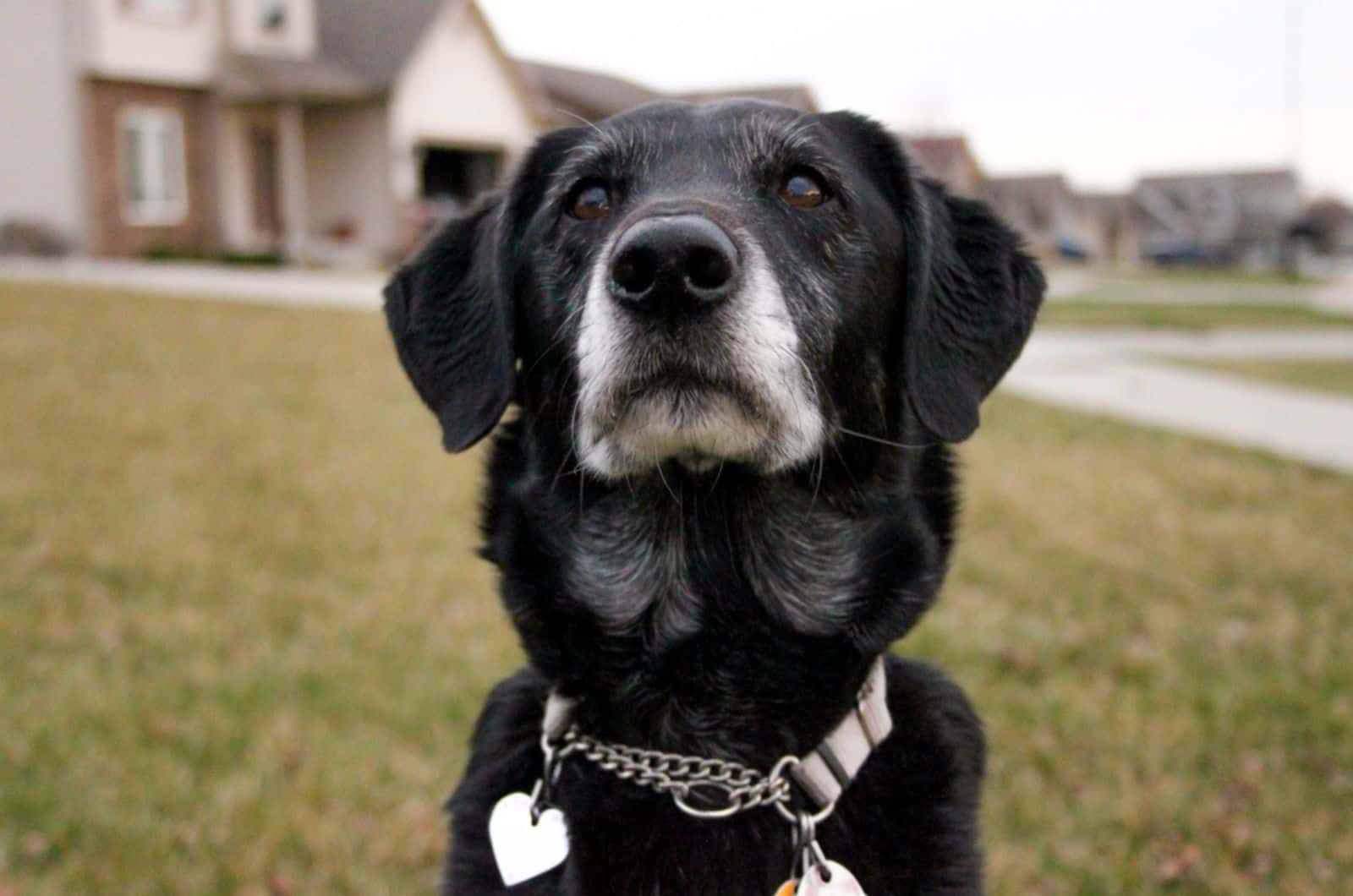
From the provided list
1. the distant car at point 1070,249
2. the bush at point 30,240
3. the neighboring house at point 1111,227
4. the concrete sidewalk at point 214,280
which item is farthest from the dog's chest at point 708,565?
the neighboring house at point 1111,227

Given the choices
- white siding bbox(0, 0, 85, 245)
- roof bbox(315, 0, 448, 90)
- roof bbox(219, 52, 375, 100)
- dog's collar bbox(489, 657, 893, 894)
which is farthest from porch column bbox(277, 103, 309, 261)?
dog's collar bbox(489, 657, 893, 894)

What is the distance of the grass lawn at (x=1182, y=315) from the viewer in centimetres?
1736

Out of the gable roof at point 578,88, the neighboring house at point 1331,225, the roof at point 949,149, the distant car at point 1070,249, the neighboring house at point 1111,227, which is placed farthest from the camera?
the neighboring house at point 1111,227

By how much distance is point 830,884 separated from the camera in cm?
186

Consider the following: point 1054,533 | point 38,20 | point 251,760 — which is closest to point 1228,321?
point 1054,533

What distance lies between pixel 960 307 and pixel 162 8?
23.5 m

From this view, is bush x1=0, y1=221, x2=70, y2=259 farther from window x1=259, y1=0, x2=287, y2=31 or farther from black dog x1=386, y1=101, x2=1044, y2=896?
black dog x1=386, y1=101, x2=1044, y2=896

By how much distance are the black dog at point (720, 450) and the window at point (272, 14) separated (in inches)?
958

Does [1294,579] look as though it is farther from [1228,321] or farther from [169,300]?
[1228,321]

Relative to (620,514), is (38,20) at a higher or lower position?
higher

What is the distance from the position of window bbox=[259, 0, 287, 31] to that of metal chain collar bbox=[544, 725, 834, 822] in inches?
988

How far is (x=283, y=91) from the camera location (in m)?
22.8

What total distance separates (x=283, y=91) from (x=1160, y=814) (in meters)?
22.5

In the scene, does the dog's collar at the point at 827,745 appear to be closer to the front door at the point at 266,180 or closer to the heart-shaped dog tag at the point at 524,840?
the heart-shaped dog tag at the point at 524,840
